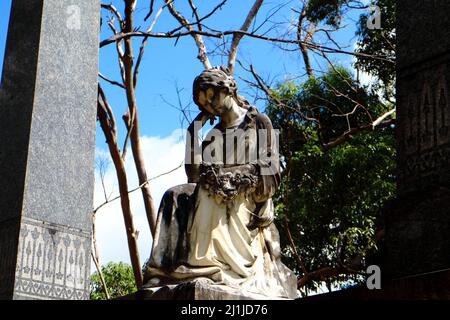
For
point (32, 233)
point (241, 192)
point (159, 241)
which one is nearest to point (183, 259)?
point (159, 241)

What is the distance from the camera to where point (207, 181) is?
638 cm

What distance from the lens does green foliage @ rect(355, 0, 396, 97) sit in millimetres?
14625

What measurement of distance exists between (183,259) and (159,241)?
27 centimetres

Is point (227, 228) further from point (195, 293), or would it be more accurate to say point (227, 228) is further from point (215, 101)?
point (215, 101)

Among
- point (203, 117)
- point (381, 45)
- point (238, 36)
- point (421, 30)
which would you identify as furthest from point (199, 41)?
point (421, 30)

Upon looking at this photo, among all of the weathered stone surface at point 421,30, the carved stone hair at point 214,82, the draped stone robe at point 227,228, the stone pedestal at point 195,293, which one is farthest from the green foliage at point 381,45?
the weathered stone surface at point 421,30

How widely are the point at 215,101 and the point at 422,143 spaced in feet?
9.15

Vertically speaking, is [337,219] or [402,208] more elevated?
[337,219]

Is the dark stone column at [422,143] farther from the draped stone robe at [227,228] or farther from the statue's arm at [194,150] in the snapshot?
the statue's arm at [194,150]

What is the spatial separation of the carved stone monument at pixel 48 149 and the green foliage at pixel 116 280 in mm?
14903

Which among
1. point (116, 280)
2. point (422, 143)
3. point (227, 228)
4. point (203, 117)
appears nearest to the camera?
point (422, 143)

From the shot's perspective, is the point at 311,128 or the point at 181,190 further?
the point at 311,128

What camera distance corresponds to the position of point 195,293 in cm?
572
